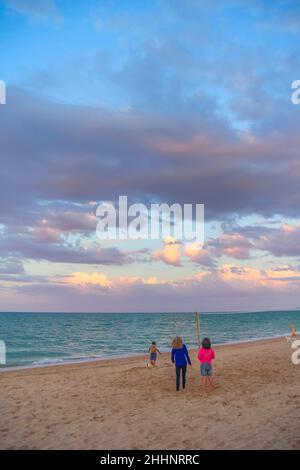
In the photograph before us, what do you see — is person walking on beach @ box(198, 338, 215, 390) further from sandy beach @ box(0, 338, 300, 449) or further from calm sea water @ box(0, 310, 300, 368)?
calm sea water @ box(0, 310, 300, 368)

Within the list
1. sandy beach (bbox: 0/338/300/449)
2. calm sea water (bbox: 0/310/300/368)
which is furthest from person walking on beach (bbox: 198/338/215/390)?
calm sea water (bbox: 0/310/300/368)

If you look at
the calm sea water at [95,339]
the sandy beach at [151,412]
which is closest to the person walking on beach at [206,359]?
the sandy beach at [151,412]

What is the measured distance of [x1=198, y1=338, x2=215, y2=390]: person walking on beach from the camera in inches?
543

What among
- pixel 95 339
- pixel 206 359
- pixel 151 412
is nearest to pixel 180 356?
pixel 206 359

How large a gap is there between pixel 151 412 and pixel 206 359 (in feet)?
10.8

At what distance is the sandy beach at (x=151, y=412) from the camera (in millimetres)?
9000

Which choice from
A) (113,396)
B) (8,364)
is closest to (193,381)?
(113,396)

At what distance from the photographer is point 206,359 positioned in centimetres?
1397

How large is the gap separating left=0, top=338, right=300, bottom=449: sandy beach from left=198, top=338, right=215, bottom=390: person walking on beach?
0.49 m

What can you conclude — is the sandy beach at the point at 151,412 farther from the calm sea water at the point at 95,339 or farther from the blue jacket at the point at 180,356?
the calm sea water at the point at 95,339

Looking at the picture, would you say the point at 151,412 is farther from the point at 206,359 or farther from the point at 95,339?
the point at 95,339

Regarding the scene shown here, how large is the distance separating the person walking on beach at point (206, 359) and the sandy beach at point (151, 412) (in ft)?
1.62

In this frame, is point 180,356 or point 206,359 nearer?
point 206,359
